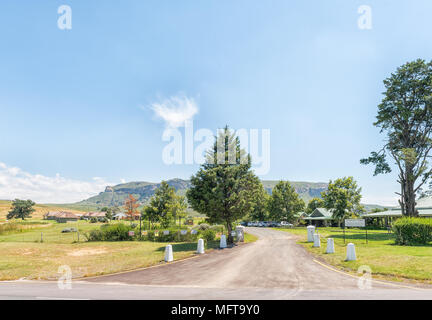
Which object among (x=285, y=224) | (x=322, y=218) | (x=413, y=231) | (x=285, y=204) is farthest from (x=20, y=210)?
(x=413, y=231)

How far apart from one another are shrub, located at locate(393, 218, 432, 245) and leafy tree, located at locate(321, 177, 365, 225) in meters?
24.5

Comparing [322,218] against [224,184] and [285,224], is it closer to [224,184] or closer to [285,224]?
[285,224]

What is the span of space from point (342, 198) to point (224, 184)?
3176cm

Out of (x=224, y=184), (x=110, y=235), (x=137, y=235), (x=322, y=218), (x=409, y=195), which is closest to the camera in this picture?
(x=224, y=184)

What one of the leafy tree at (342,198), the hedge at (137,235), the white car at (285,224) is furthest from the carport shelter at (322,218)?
the hedge at (137,235)

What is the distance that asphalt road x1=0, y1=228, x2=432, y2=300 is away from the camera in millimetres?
7500

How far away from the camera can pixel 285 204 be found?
70.8 m

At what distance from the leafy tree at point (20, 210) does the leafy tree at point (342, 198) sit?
128 meters

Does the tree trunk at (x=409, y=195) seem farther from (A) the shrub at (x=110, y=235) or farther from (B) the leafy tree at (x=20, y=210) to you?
(B) the leafy tree at (x=20, y=210)

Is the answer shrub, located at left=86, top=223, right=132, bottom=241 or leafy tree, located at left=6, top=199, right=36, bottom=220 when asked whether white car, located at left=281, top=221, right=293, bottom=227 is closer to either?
shrub, located at left=86, top=223, right=132, bottom=241

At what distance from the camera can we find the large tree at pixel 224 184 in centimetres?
2355

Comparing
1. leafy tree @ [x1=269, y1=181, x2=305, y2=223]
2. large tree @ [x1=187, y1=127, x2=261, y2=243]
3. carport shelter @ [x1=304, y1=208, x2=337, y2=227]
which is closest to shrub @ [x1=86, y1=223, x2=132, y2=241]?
large tree @ [x1=187, y1=127, x2=261, y2=243]
